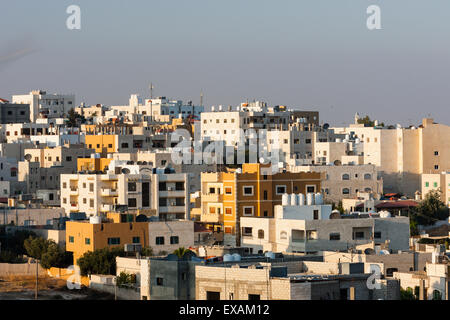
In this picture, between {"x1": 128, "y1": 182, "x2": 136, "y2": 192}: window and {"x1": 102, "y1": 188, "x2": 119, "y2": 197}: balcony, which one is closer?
{"x1": 128, "y1": 182, "x2": 136, "y2": 192}: window

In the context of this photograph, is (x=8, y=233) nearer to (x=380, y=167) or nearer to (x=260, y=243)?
(x=260, y=243)

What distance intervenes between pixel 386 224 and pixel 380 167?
3651 cm

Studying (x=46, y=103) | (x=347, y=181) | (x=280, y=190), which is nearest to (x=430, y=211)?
(x=347, y=181)

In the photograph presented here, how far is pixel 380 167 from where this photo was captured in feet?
266

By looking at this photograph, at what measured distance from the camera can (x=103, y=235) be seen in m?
44.2

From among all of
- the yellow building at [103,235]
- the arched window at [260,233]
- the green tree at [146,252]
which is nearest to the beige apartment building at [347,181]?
the arched window at [260,233]

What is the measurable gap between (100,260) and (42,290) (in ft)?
9.18

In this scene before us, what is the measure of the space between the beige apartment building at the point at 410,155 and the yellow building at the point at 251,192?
2749cm

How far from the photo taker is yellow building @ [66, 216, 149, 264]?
145ft

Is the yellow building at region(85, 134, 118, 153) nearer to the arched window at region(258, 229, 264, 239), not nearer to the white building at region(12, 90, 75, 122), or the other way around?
the white building at region(12, 90, 75, 122)

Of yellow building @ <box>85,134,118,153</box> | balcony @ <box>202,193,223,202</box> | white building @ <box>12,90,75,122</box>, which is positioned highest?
white building @ <box>12,90,75,122</box>

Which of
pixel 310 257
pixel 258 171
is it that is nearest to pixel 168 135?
pixel 258 171

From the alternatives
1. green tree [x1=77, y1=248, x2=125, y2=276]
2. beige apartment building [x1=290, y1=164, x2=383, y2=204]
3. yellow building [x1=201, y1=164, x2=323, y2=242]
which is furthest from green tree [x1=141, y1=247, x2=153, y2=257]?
beige apartment building [x1=290, y1=164, x2=383, y2=204]

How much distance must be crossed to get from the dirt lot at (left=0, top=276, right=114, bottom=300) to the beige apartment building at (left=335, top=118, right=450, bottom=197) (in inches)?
1464
